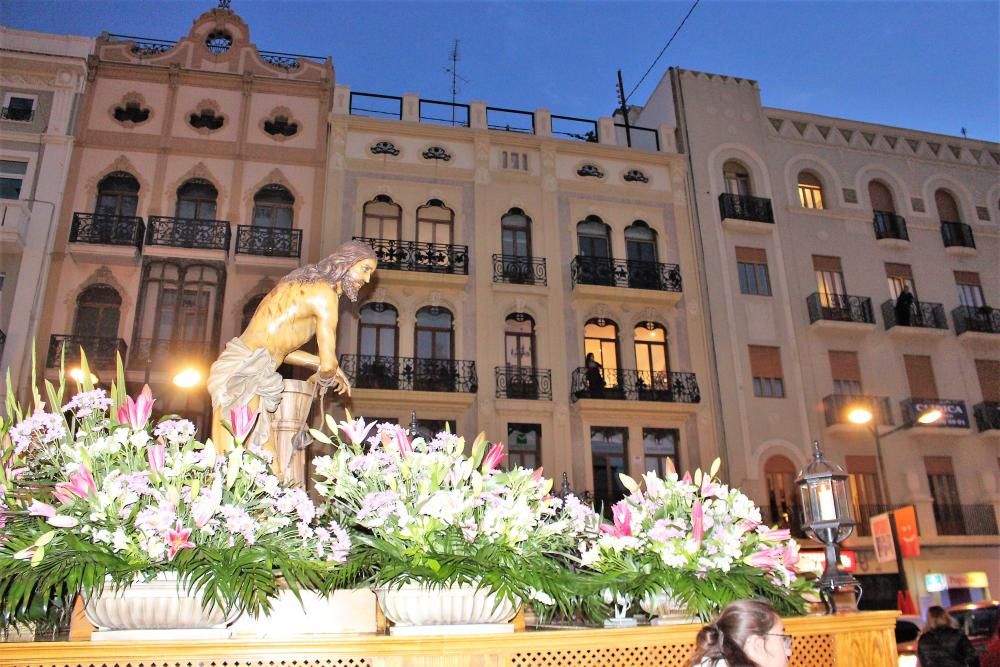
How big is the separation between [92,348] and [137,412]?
16.6m

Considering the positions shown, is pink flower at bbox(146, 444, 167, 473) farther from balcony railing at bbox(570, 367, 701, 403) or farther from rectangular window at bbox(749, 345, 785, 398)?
rectangular window at bbox(749, 345, 785, 398)

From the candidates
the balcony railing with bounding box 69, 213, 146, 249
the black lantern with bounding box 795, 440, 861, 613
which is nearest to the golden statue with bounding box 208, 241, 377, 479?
the black lantern with bounding box 795, 440, 861, 613

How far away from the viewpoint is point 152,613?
9.20 ft

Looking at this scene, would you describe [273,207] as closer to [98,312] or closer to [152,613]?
[98,312]

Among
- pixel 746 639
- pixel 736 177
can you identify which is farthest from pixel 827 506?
pixel 736 177

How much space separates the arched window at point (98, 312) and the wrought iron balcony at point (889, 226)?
21.7 meters

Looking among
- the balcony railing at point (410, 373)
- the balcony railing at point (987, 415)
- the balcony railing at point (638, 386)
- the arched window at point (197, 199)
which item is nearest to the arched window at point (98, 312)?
the arched window at point (197, 199)

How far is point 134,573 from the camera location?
2.80m

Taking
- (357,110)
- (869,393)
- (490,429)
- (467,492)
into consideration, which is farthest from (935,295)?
(467,492)

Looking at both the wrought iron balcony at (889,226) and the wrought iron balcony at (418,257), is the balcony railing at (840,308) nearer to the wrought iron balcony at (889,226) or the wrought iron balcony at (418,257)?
the wrought iron balcony at (889,226)

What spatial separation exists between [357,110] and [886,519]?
56.8 ft

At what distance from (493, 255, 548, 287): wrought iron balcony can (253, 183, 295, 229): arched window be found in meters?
5.55

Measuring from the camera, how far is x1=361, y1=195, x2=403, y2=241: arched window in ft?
67.4

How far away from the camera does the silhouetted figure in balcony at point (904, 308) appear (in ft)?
73.3
